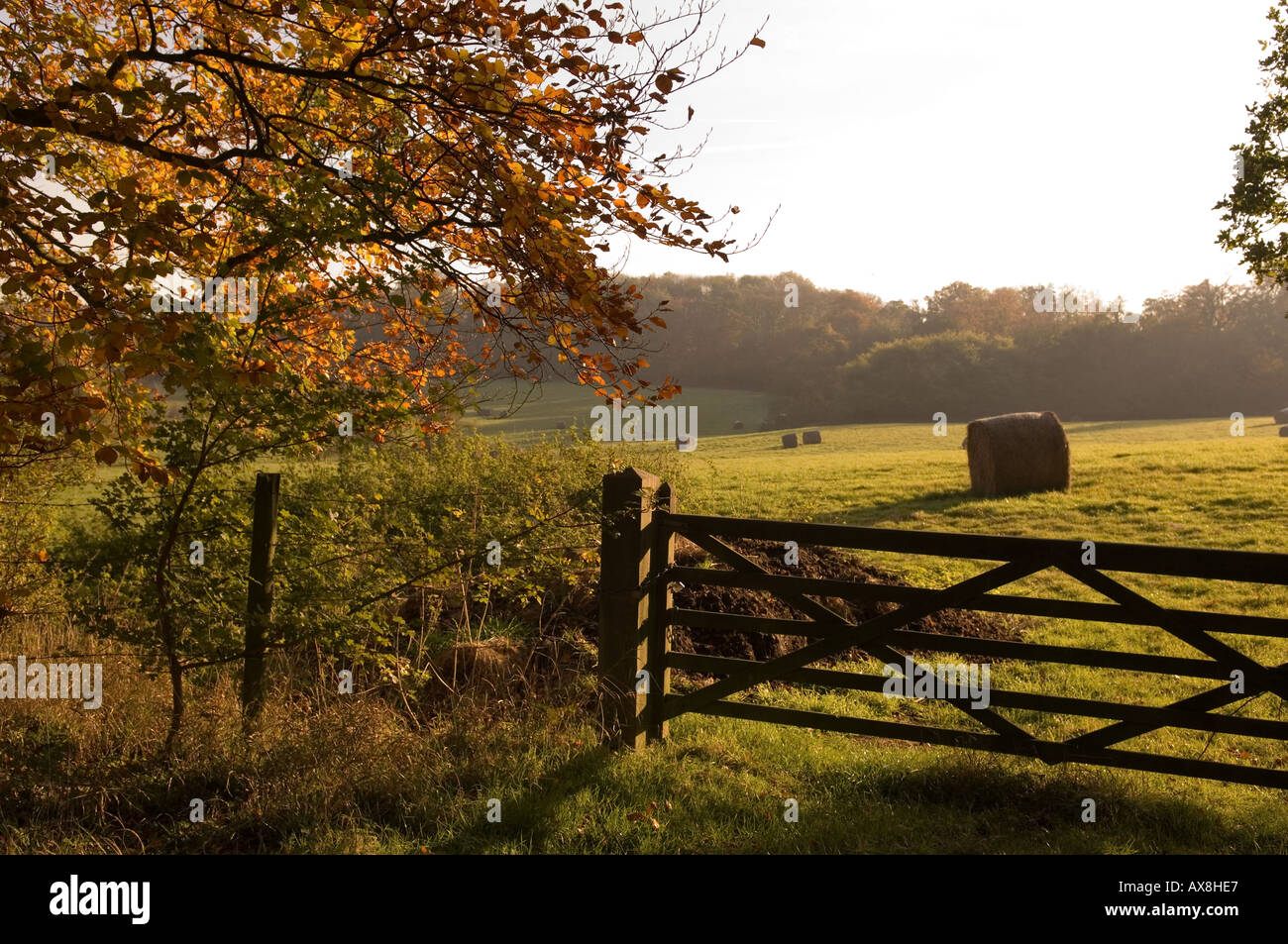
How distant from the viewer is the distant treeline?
5412cm

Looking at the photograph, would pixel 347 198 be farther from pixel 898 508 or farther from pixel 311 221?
pixel 898 508

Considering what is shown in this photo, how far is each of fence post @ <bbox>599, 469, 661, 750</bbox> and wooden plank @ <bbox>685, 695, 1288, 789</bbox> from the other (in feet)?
1.55

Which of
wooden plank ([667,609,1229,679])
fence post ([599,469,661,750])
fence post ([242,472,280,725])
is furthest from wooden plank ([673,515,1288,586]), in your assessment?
fence post ([242,472,280,725])

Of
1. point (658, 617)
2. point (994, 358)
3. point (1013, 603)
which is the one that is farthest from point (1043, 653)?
point (994, 358)

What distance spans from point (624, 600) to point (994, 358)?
59.0m

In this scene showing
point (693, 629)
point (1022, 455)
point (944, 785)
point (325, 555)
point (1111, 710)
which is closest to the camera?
point (1111, 710)

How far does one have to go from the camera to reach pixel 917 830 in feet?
15.0

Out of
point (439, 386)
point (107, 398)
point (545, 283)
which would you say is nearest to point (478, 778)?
point (439, 386)

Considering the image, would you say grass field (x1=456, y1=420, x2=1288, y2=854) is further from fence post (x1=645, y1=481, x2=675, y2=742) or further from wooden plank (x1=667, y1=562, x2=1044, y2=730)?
wooden plank (x1=667, y1=562, x2=1044, y2=730)

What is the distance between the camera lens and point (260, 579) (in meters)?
5.50

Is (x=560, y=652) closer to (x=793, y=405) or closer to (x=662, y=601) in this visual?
(x=662, y=601)

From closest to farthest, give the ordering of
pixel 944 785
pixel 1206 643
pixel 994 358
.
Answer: pixel 1206 643 < pixel 944 785 < pixel 994 358

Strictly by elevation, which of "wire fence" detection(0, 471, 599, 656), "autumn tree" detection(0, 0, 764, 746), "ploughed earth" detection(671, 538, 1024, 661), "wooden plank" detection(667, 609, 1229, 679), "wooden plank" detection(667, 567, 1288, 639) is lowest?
"ploughed earth" detection(671, 538, 1024, 661)

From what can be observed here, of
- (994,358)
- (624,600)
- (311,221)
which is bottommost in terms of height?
(624,600)
